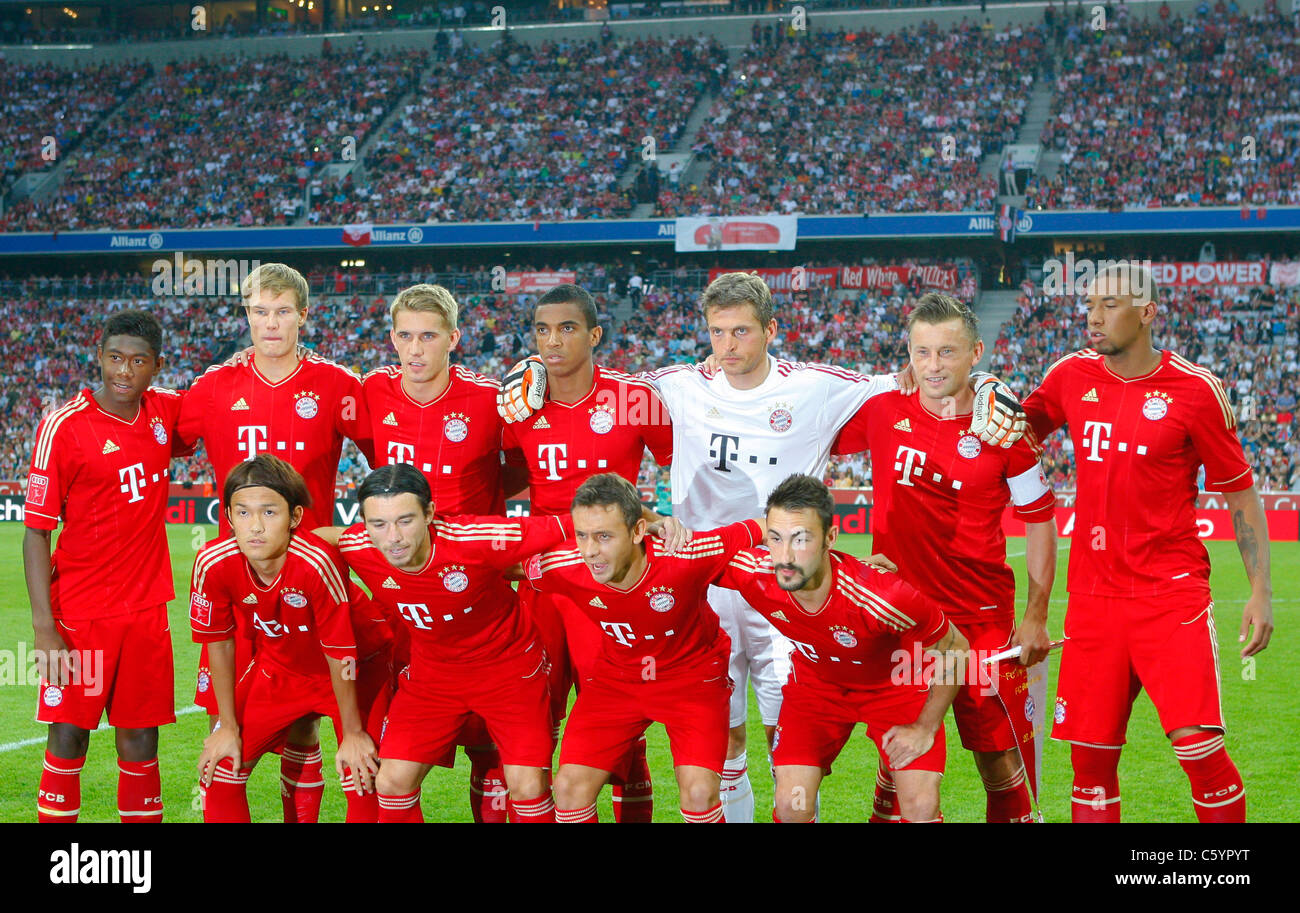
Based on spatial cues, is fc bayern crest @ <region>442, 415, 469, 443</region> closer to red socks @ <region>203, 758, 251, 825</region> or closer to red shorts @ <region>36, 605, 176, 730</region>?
red shorts @ <region>36, 605, 176, 730</region>

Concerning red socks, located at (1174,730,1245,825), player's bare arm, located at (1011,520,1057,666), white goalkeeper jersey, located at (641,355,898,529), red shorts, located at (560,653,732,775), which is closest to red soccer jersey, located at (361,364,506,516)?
white goalkeeper jersey, located at (641,355,898,529)

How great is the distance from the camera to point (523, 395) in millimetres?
5223

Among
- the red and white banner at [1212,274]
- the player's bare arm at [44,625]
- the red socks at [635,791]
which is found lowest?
the red socks at [635,791]

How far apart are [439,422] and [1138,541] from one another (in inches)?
116

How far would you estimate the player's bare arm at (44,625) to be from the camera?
5070 millimetres

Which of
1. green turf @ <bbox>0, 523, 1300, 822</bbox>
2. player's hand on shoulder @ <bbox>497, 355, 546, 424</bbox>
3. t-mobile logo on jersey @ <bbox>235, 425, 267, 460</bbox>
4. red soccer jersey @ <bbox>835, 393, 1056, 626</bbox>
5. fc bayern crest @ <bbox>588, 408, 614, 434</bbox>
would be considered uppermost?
player's hand on shoulder @ <bbox>497, 355, 546, 424</bbox>

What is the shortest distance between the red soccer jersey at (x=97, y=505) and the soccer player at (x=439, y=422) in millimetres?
1025

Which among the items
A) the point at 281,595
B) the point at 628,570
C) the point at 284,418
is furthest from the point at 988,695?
the point at 284,418

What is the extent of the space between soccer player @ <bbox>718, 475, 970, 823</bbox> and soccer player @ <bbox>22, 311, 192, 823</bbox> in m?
2.54

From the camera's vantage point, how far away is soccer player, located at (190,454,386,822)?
4832mm

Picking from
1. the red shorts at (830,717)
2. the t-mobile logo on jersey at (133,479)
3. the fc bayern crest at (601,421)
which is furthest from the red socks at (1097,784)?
the t-mobile logo on jersey at (133,479)

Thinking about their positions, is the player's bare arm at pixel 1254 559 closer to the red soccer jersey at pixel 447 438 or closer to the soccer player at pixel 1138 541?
the soccer player at pixel 1138 541

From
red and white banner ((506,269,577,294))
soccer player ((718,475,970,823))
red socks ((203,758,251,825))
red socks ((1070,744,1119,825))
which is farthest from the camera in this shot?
red and white banner ((506,269,577,294))

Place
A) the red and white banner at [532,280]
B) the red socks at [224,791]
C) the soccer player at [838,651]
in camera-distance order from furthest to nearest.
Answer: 1. the red and white banner at [532,280]
2. the red socks at [224,791]
3. the soccer player at [838,651]
